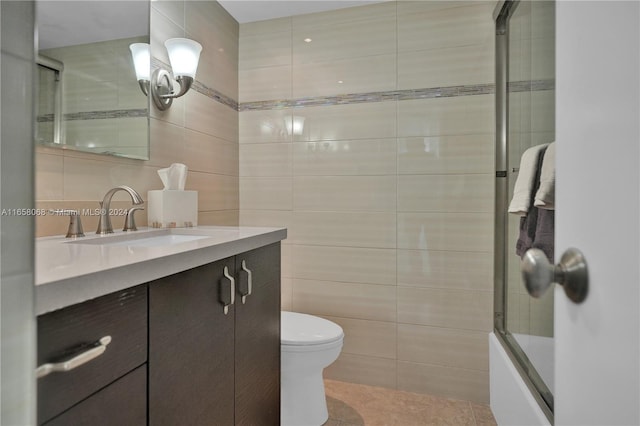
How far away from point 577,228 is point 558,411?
0.94ft

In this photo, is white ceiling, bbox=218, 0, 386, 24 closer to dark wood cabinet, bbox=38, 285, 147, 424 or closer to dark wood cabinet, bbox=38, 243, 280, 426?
dark wood cabinet, bbox=38, 243, 280, 426

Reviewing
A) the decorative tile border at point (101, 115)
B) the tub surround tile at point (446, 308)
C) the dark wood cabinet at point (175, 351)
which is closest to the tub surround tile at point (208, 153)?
the decorative tile border at point (101, 115)

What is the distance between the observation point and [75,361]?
2.08 ft

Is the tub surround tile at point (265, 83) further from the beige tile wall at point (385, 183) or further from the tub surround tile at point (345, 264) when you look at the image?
the tub surround tile at point (345, 264)

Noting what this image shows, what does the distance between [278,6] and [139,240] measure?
163cm

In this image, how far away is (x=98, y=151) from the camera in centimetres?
145

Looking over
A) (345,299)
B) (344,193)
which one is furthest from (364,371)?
(344,193)

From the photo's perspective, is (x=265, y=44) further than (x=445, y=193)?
Yes

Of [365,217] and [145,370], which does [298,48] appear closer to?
[365,217]


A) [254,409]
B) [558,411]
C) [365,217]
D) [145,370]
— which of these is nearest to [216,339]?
[145,370]

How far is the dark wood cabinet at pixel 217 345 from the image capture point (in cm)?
90

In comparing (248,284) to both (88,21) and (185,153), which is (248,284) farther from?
(88,21)

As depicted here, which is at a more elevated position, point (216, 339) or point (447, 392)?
point (216, 339)

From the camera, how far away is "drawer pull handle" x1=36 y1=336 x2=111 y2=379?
1.99 feet
